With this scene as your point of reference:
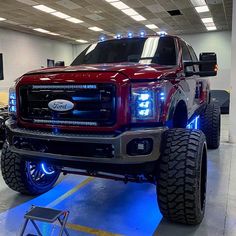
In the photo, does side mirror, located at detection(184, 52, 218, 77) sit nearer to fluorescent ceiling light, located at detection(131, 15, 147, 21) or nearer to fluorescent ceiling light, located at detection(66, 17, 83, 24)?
fluorescent ceiling light, located at detection(131, 15, 147, 21)

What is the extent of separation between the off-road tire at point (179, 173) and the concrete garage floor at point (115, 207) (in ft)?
0.93

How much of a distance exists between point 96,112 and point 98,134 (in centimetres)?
18

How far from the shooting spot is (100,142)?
2.15m

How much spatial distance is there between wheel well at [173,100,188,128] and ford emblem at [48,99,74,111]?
1.06 metres

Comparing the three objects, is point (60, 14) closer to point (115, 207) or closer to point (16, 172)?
point (16, 172)

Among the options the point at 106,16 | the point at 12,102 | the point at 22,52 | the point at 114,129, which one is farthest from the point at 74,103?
the point at 22,52

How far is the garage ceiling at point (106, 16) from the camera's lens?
1033 centimetres

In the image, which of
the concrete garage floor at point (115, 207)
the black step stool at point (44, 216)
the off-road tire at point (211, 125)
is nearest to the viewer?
Result: the black step stool at point (44, 216)

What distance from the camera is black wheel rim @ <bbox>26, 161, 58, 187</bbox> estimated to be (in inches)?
130

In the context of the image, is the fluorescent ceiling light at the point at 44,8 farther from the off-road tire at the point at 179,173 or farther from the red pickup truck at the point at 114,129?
the off-road tire at the point at 179,173

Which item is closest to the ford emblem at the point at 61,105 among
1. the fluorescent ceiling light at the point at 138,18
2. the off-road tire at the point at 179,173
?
the off-road tire at the point at 179,173

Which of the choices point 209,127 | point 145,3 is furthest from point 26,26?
point 209,127

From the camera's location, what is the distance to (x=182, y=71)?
3.12 meters

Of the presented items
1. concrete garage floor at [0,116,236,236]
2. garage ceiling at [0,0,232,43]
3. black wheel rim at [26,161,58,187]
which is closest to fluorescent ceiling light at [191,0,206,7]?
garage ceiling at [0,0,232,43]
